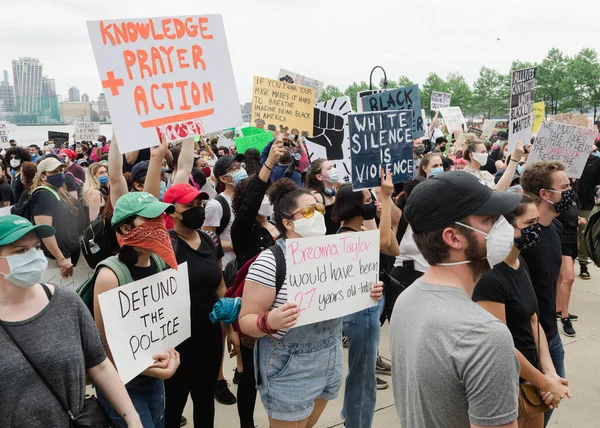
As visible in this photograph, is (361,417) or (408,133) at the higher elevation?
(408,133)

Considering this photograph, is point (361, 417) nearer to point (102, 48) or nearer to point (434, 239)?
point (434, 239)

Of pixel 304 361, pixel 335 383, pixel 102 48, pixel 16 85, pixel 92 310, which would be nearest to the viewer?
pixel 92 310

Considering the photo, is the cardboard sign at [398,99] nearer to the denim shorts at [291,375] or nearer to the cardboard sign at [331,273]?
the cardboard sign at [331,273]

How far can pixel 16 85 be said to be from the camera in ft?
295

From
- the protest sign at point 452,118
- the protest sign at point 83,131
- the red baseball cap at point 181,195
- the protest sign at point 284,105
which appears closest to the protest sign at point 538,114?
the protest sign at point 452,118

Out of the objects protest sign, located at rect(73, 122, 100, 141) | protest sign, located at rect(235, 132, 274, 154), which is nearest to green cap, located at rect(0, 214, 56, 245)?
protest sign, located at rect(235, 132, 274, 154)

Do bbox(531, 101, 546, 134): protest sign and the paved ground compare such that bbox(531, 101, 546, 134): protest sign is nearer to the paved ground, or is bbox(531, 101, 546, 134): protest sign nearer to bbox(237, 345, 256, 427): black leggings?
the paved ground

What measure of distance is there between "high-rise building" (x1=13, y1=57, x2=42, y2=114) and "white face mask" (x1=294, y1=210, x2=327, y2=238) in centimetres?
9129

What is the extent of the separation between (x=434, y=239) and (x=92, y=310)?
6.03ft

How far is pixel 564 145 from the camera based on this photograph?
247 inches

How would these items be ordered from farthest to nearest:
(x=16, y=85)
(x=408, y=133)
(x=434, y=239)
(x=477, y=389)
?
1. (x=16, y=85)
2. (x=408, y=133)
3. (x=434, y=239)
4. (x=477, y=389)

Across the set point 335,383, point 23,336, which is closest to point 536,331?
point 335,383

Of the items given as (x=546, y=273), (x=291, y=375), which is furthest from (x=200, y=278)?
(x=546, y=273)

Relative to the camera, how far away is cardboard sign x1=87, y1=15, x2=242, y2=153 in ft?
11.4
